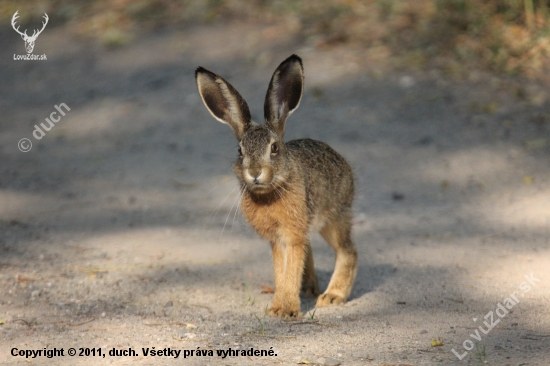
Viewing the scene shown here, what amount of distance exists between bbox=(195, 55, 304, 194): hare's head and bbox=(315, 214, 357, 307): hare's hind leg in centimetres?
93

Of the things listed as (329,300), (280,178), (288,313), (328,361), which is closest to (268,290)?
(329,300)

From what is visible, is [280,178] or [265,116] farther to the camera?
[265,116]

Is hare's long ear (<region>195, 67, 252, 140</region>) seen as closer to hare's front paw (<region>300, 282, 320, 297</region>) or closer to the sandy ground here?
the sandy ground

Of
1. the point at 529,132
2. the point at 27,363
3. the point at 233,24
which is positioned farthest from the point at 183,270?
the point at 233,24

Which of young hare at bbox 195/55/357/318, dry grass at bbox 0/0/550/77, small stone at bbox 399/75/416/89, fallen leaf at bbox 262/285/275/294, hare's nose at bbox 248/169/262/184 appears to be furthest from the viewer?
dry grass at bbox 0/0/550/77

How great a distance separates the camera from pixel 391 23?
12.2 meters

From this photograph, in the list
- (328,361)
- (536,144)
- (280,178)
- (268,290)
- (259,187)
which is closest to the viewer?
(328,361)

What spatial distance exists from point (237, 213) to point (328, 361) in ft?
13.9

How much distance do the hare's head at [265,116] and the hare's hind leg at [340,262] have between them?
36.5 inches

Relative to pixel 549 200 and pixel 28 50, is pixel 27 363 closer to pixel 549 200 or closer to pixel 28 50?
pixel 549 200

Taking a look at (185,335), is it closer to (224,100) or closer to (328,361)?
(328,361)

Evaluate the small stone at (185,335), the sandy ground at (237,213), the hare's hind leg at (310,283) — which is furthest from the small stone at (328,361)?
the hare's hind leg at (310,283)

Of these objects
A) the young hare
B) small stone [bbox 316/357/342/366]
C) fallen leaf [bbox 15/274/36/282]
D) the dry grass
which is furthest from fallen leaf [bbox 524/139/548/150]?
fallen leaf [bbox 15/274/36/282]

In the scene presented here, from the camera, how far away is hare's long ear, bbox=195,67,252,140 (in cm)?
567
